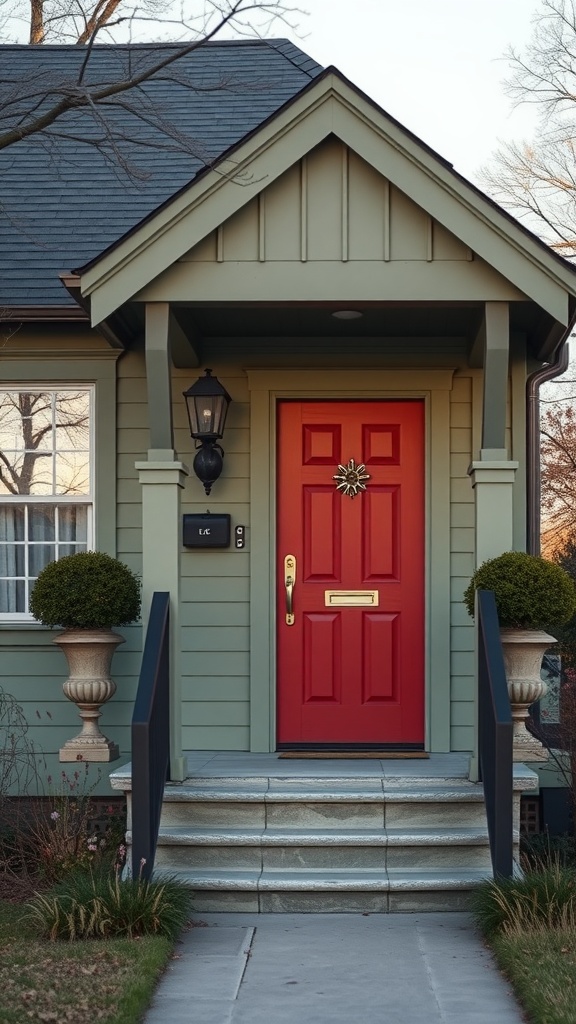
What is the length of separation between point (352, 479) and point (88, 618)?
1985 millimetres

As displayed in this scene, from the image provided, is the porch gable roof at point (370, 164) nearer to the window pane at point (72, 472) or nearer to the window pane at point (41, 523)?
the window pane at point (72, 472)

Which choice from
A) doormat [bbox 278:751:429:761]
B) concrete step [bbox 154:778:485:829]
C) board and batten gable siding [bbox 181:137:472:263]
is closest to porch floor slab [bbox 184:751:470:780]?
doormat [bbox 278:751:429:761]

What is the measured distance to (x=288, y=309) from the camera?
262 inches

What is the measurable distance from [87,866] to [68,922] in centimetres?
94

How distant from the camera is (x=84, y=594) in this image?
6605 mm

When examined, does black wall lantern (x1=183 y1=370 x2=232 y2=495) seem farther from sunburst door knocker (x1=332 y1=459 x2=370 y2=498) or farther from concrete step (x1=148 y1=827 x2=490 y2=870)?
concrete step (x1=148 y1=827 x2=490 y2=870)

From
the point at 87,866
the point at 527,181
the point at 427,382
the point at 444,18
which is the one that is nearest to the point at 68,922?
the point at 87,866

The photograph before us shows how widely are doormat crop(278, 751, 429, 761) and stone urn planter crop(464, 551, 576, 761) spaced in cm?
91

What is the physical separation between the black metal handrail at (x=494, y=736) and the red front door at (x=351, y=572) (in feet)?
4.36

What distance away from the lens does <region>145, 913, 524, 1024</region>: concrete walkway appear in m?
4.43

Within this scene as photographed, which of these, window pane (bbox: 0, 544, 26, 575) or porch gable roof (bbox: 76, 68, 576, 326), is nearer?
porch gable roof (bbox: 76, 68, 576, 326)

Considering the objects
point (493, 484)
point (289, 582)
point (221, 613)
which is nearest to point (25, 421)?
point (221, 613)

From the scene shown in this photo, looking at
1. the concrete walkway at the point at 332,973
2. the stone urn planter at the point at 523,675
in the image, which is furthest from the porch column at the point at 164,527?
the stone urn planter at the point at 523,675

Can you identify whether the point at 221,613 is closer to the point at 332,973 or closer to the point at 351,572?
the point at 351,572
